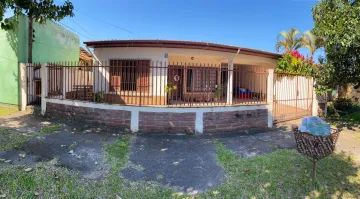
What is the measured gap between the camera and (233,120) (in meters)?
6.89

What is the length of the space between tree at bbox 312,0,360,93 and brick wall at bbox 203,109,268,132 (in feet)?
9.48

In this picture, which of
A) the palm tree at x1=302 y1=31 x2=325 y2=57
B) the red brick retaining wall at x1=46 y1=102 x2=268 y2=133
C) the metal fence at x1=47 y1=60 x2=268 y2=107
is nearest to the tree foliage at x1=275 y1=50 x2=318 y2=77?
the metal fence at x1=47 y1=60 x2=268 y2=107

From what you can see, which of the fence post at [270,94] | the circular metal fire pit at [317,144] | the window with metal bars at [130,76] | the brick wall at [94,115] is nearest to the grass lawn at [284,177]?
the circular metal fire pit at [317,144]

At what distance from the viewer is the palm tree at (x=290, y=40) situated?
661 inches

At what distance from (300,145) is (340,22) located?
520 centimetres

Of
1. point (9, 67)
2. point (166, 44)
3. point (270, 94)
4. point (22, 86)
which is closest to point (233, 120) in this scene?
point (270, 94)

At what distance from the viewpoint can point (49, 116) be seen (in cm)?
795

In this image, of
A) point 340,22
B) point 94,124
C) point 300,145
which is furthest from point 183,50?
point 300,145

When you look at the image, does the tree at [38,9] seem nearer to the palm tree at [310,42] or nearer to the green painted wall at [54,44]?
the green painted wall at [54,44]

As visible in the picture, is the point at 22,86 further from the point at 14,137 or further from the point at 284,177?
the point at 284,177

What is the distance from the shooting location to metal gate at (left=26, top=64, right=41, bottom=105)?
29.3 feet

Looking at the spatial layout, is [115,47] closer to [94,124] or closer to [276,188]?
[94,124]

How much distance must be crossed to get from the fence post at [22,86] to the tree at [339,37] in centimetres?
1147

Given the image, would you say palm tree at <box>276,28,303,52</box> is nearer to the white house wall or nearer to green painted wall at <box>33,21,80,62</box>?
the white house wall
